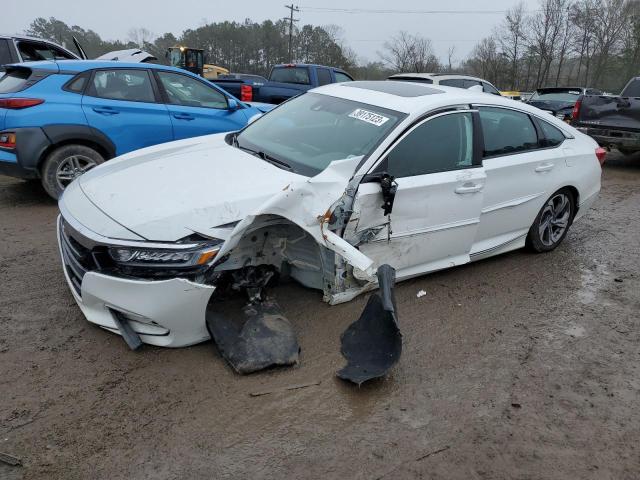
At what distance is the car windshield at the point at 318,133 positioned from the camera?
3.68 metres

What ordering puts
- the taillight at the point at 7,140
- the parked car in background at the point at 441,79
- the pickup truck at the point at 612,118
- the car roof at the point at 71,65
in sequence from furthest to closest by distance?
the parked car in background at the point at 441,79
the pickup truck at the point at 612,118
the car roof at the point at 71,65
the taillight at the point at 7,140

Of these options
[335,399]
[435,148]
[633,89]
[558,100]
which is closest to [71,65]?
[435,148]

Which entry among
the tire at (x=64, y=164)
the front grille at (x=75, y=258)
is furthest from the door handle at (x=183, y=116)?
the front grille at (x=75, y=258)

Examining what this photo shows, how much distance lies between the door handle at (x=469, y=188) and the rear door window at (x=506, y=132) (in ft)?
1.05

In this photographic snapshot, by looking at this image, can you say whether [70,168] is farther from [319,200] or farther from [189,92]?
[319,200]

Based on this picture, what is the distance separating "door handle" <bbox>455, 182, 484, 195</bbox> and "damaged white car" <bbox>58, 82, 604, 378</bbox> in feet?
0.04

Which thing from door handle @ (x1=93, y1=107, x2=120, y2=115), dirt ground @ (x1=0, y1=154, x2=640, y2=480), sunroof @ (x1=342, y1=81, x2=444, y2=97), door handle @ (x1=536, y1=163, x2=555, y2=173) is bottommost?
dirt ground @ (x1=0, y1=154, x2=640, y2=480)

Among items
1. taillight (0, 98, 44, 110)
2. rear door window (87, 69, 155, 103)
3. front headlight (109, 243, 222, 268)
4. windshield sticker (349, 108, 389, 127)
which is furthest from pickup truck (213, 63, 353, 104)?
front headlight (109, 243, 222, 268)

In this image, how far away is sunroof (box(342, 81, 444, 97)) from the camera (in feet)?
13.7

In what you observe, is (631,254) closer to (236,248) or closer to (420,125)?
(420,125)

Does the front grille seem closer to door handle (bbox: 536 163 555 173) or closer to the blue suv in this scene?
the blue suv

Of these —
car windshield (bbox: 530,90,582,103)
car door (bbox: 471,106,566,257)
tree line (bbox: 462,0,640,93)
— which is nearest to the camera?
car door (bbox: 471,106,566,257)

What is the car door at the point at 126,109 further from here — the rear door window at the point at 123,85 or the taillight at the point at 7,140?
the taillight at the point at 7,140

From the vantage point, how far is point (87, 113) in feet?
19.1
